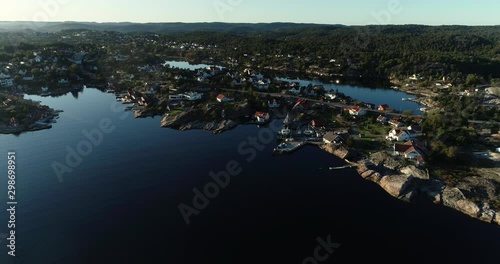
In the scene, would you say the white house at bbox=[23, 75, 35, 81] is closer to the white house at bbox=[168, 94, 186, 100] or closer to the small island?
the small island

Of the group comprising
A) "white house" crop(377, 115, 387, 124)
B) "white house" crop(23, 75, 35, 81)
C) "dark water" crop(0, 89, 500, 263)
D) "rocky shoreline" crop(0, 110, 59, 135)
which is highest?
"white house" crop(377, 115, 387, 124)

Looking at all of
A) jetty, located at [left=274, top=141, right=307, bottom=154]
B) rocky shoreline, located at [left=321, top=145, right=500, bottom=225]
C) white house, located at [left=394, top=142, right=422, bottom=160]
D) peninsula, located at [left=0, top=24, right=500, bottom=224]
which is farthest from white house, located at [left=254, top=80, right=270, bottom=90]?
white house, located at [left=394, top=142, right=422, bottom=160]

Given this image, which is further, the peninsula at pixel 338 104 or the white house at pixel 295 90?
the white house at pixel 295 90

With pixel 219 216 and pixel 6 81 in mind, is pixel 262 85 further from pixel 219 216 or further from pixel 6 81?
pixel 6 81

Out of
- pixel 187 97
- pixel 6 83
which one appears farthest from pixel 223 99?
pixel 6 83

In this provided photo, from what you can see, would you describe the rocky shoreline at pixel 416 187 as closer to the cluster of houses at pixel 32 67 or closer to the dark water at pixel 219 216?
the dark water at pixel 219 216

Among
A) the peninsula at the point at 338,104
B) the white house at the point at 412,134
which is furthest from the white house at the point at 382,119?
the white house at the point at 412,134
